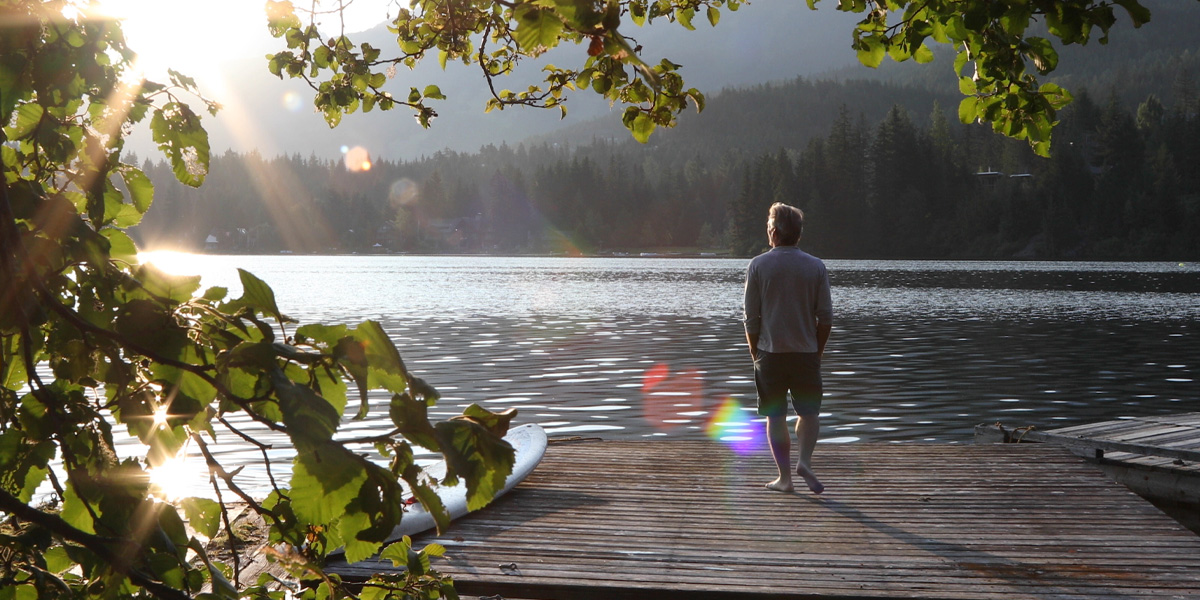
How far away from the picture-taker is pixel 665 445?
9.05m

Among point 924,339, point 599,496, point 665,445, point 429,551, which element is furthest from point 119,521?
point 924,339

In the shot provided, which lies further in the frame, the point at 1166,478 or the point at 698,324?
the point at 698,324

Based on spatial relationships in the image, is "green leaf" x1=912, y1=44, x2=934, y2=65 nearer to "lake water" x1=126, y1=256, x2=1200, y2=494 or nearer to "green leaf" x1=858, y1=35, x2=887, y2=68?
"green leaf" x1=858, y1=35, x2=887, y2=68

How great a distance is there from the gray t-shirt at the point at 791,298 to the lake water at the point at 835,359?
251 centimetres

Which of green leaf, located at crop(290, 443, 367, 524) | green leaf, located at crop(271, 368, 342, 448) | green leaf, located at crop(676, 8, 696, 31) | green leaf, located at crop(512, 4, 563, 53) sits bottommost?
green leaf, located at crop(290, 443, 367, 524)

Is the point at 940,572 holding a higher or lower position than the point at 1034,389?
higher

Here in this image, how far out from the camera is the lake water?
16500mm

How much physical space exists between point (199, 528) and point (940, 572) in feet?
14.7

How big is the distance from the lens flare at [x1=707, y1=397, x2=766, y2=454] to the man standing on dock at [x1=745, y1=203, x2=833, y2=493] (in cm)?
605

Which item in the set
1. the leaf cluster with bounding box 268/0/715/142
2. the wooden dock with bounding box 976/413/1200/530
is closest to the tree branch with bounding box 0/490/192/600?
the leaf cluster with bounding box 268/0/715/142

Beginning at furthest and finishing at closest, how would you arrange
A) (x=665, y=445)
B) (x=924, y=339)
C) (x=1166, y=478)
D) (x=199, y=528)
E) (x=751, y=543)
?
1. (x=924, y=339)
2. (x=665, y=445)
3. (x=1166, y=478)
4. (x=751, y=543)
5. (x=199, y=528)

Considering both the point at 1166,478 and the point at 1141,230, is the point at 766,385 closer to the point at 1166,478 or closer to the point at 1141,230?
the point at 1166,478

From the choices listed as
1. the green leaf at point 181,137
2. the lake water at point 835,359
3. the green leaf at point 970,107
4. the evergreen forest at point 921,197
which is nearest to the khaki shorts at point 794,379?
the lake water at point 835,359

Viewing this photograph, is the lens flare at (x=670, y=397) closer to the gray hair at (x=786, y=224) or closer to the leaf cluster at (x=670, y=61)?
the gray hair at (x=786, y=224)
